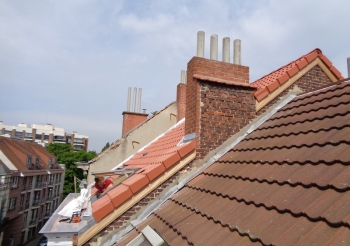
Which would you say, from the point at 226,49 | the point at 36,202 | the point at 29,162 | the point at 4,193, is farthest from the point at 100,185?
the point at 36,202

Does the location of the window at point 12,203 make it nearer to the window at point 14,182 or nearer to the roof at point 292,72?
the window at point 14,182

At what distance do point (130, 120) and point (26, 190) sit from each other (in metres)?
28.0

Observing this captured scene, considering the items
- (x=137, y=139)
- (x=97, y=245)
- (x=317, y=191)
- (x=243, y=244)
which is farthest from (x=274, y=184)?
(x=137, y=139)

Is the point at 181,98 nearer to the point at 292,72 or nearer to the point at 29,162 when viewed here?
the point at 292,72

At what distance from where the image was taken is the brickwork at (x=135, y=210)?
3.70 metres

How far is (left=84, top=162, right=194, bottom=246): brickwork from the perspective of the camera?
12.1 ft

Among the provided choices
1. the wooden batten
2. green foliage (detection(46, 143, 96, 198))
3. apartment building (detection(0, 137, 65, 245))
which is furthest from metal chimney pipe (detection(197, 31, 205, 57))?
green foliage (detection(46, 143, 96, 198))

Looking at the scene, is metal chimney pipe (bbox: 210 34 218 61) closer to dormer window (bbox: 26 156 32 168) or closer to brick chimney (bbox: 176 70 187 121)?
brick chimney (bbox: 176 70 187 121)

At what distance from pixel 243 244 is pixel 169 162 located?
2148 millimetres

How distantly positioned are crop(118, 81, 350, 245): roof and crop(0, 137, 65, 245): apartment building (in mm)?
32076

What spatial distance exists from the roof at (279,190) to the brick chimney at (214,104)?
1.38 feet

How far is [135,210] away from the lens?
3.85m

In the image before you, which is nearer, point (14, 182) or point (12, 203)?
point (12, 203)

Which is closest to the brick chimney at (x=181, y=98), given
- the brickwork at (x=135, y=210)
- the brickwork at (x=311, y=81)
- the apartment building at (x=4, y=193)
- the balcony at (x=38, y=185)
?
the brickwork at (x=311, y=81)
